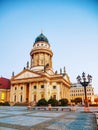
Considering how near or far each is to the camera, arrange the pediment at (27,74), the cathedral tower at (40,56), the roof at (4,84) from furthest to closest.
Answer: the roof at (4,84) < the cathedral tower at (40,56) < the pediment at (27,74)

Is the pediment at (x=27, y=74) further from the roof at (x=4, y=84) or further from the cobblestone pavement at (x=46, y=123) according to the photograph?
the cobblestone pavement at (x=46, y=123)

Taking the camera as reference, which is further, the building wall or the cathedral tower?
the cathedral tower

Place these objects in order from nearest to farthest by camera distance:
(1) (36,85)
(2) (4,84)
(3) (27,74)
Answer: (1) (36,85), (3) (27,74), (2) (4,84)

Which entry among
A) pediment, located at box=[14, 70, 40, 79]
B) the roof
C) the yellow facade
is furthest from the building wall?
the roof

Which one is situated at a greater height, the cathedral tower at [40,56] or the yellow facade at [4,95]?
the cathedral tower at [40,56]

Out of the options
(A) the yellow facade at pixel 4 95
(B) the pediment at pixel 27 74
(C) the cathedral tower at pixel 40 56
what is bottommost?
(A) the yellow facade at pixel 4 95

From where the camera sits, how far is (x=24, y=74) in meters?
56.6

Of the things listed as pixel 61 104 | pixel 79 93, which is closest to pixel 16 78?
pixel 61 104

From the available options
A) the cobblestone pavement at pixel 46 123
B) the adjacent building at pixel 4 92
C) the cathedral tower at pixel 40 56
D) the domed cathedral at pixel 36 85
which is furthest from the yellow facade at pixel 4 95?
the cobblestone pavement at pixel 46 123

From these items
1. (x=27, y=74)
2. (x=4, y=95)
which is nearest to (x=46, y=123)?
(x=27, y=74)

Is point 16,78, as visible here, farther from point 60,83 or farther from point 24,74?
point 60,83

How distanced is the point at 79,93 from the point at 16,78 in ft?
205

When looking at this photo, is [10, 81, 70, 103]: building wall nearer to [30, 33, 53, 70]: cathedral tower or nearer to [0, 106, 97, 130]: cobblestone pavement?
[30, 33, 53, 70]: cathedral tower

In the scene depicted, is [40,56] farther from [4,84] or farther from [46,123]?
[46,123]
